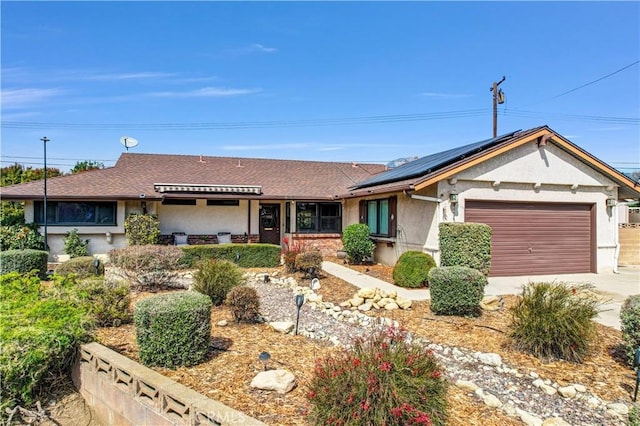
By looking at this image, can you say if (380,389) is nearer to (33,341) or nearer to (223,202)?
(33,341)

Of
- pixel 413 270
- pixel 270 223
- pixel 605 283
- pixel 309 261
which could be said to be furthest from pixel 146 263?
pixel 605 283

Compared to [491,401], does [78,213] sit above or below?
above

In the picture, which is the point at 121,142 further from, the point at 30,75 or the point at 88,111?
the point at 30,75

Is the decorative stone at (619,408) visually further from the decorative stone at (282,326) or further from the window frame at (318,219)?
the window frame at (318,219)

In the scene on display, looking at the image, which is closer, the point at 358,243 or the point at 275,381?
the point at 275,381

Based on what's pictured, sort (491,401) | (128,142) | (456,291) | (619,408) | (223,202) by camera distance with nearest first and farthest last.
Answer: (491,401) < (619,408) < (456,291) < (223,202) < (128,142)

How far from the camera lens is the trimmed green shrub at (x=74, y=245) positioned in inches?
551

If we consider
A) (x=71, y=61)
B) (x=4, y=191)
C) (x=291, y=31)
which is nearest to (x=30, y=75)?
(x=71, y=61)

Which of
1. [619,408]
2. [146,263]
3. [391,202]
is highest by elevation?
[391,202]

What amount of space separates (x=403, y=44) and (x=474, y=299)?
40.4ft

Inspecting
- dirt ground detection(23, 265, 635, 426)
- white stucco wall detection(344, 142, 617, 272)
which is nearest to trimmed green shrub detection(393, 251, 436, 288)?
white stucco wall detection(344, 142, 617, 272)

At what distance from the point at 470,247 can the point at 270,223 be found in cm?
1049

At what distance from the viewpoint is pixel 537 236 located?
12.2 meters

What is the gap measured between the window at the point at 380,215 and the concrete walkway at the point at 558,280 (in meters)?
2.35
